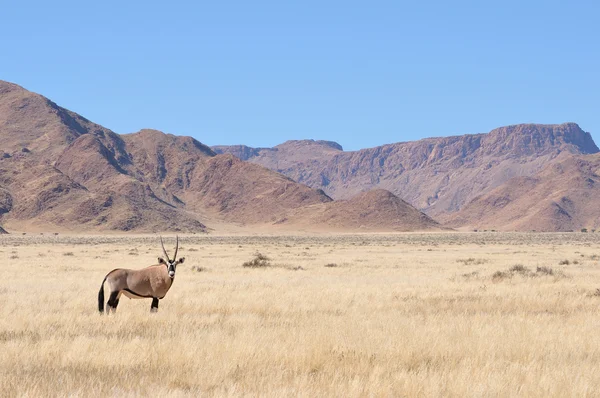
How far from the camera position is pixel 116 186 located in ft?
522

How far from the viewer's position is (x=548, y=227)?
190250 mm

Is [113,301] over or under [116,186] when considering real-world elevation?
under

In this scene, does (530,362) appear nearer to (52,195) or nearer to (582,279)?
(582,279)

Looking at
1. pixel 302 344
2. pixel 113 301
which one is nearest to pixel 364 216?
pixel 113 301

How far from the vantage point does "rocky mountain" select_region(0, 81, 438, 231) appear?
141 metres

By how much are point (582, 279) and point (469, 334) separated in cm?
1405

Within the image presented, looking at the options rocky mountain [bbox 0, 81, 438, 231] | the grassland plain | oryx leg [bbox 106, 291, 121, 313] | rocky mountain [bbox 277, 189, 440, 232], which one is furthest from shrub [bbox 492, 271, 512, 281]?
rocky mountain [bbox 277, 189, 440, 232]

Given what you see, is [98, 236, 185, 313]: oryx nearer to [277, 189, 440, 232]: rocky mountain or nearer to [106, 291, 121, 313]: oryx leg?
[106, 291, 121, 313]: oryx leg

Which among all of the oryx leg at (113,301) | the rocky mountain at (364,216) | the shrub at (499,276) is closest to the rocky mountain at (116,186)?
the rocky mountain at (364,216)

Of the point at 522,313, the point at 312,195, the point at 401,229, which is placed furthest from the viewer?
the point at 312,195

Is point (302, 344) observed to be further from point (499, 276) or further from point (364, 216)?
point (364, 216)

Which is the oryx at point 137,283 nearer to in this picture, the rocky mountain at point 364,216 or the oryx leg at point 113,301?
the oryx leg at point 113,301

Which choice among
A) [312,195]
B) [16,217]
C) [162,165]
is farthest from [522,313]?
[162,165]

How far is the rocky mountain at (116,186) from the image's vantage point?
5546 inches
